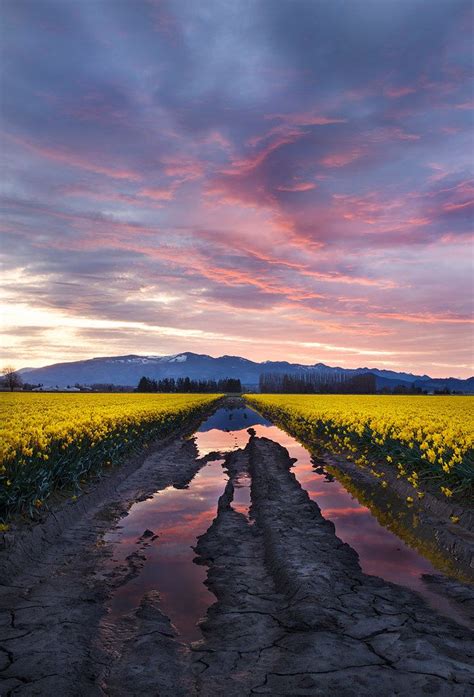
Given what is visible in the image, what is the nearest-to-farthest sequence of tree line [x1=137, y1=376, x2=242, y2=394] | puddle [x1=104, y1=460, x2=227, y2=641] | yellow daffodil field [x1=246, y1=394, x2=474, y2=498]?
puddle [x1=104, y1=460, x2=227, y2=641]
yellow daffodil field [x1=246, y1=394, x2=474, y2=498]
tree line [x1=137, y1=376, x2=242, y2=394]

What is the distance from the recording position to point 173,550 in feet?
26.5

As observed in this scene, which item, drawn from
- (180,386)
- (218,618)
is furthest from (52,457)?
(180,386)

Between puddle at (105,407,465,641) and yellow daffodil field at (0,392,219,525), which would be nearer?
puddle at (105,407,465,641)

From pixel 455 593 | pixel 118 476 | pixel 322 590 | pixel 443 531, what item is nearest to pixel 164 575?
pixel 322 590

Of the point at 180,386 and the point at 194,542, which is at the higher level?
the point at 180,386

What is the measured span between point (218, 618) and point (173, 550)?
9.09 ft

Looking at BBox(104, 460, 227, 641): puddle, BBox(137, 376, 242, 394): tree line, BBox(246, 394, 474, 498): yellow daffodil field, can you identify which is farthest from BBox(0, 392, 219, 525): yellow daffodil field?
BBox(137, 376, 242, 394): tree line

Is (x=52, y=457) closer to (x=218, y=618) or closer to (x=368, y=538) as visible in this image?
(x=218, y=618)

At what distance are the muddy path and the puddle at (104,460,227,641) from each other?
0.03 meters

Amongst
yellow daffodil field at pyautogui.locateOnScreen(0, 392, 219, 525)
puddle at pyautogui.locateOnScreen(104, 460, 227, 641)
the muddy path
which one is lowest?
puddle at pyautogui.locateOnScreen(104, 460, 227, 641)

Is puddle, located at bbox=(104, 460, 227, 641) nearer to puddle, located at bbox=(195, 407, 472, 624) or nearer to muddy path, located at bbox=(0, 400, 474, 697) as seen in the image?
muddy path, located at bbox=(0, 400, 474, 697)

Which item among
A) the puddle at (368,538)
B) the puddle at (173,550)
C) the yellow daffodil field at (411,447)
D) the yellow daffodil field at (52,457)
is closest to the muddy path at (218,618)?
the puddle at (173,550)

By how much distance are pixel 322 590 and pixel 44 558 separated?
4.27m

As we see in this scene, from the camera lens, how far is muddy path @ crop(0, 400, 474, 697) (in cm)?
414
